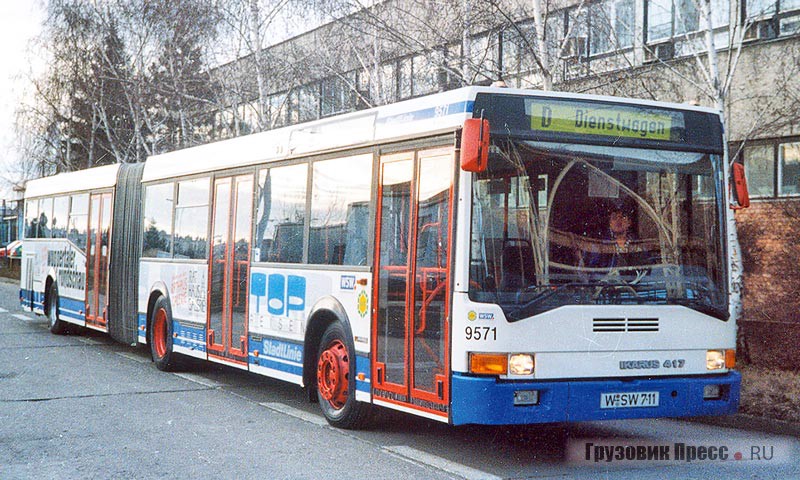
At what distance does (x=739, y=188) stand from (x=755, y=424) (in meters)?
2.53

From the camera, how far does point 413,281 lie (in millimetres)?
8500

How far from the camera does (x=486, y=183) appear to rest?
25.7 ft

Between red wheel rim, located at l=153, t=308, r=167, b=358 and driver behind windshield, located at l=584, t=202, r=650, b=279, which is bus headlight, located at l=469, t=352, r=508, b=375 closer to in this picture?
driver behind windshield, located at l=584, t=202, r=650, b=279

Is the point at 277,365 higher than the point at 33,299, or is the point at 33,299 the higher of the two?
the point at 33,299

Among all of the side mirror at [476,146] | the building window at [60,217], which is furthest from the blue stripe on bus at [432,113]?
the building window at [60,217]

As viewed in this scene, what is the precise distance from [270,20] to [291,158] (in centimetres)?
1554

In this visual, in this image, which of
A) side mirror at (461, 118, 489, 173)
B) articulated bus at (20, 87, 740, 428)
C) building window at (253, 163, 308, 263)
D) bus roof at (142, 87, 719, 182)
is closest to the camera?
side mirror at (461, 118, 489, 173)

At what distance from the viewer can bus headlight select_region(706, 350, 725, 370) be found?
837 cm

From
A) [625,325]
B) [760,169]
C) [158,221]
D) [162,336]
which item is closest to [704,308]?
[625,325]

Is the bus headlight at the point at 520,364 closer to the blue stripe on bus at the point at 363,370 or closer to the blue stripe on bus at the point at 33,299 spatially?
the blue stripe on bus at the point at 363,370

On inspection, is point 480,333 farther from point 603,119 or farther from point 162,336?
point 162,336

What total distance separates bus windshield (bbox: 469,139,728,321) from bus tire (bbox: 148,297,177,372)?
731 centimetres

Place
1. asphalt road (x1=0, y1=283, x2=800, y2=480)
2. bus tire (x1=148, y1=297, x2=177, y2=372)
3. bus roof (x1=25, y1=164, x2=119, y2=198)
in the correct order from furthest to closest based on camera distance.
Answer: bus roof (x1=25, y1=164, x2=119, y2=198) < bus tire (x1=148, y1=297, x2=177, y2=372) < asphalt road (x1=0, y1=283, x2=800, y2=480)

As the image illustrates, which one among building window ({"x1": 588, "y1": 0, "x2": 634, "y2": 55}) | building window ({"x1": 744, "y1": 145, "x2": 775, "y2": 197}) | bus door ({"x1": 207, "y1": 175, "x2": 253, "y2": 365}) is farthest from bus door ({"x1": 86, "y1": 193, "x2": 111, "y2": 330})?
building window ({"x1": 744, "y1": 145, "x2": 775, "y2": 197})
